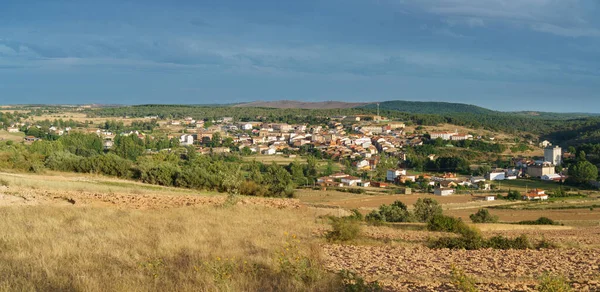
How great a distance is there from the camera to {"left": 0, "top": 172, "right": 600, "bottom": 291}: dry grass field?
5.99m

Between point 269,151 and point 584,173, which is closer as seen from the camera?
point 584,173

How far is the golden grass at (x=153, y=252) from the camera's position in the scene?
5793 millimetres

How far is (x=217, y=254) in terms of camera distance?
7879 millimetres

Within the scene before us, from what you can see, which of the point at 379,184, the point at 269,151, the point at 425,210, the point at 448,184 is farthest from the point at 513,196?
the point at 269,151

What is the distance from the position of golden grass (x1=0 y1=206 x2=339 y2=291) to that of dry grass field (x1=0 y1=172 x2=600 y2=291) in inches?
0.7

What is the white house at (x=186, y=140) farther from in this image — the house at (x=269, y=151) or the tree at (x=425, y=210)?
the tree at (x=425, y=210)

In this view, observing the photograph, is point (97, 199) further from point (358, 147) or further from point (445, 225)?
point (358, 147)

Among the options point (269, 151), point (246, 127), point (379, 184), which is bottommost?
point (379, 184)

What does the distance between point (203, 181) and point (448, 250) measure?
15518 mm

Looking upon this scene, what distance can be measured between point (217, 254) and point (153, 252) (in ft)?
3.01

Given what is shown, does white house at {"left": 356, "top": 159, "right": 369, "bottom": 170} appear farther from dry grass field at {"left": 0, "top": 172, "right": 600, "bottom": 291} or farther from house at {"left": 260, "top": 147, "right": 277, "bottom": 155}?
dry grass field at {"left": 0, "top": 172, "right": 600, "bottom": 291}

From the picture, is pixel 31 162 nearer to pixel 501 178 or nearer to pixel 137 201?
pixel 137 201

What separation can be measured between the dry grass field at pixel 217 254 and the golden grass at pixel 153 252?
0.06ft

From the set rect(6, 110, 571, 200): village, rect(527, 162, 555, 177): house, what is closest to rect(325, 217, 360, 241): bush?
rect(6, 110, 571, 200): village
